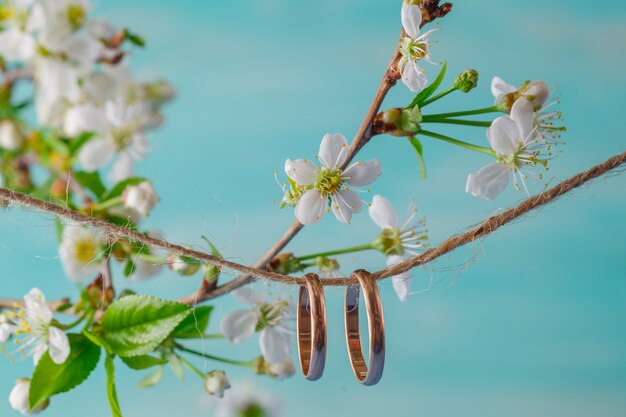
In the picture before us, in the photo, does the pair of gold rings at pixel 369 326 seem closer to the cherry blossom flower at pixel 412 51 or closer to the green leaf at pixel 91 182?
the cherry blossom flower at pixel 412 51

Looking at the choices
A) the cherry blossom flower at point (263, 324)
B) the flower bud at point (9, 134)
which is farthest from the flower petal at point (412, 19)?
the flower bud at point (9, 134)

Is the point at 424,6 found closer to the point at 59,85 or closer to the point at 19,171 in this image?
the point at 59,85

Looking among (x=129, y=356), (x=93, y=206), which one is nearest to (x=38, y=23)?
(x=93, y=206)

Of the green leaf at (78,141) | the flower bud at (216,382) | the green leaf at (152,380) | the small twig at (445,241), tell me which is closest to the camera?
the small twig at (445,241)

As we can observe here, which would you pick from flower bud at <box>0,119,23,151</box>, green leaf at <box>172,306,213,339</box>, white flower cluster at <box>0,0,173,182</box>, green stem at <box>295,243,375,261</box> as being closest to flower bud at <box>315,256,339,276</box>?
green stem at <box>295,243,375,261</box>

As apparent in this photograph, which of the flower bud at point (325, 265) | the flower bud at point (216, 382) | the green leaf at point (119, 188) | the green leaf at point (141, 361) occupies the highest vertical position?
the green leaf at point (119, 188)

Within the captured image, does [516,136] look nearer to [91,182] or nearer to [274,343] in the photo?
[274,343]
